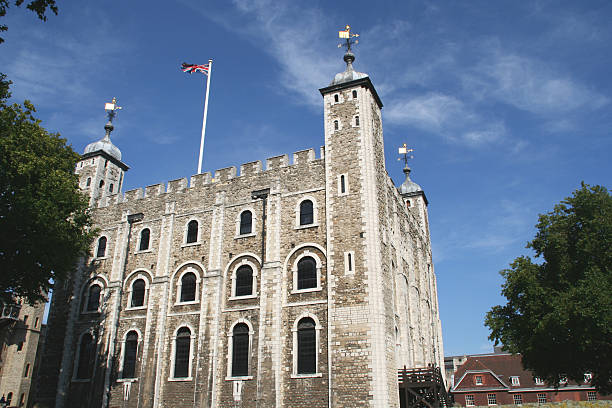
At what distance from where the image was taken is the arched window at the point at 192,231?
28370 millimetres

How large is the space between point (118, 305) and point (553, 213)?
2590cm

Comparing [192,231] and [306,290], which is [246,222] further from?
[306,290]

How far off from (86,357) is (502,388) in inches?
1490

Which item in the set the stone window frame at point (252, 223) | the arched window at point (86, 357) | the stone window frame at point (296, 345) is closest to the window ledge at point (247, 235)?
the stone window frame at point (252, 223)

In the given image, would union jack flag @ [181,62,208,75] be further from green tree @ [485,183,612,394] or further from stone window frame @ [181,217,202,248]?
green tree @ [485,183,612,394]

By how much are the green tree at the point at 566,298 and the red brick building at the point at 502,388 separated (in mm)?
21228

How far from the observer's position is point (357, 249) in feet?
76.4

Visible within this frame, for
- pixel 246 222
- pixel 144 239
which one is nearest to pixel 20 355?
pixel 144 239

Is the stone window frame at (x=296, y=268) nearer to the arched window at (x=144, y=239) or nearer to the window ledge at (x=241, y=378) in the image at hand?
the window ledge at (x=241, y=378)

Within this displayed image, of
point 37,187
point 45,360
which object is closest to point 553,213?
point 37,187

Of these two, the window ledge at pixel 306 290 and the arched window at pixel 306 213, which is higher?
the arched window at pixel 306 213

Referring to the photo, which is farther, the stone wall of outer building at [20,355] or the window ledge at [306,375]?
the stone wall of outer building at [20,355]

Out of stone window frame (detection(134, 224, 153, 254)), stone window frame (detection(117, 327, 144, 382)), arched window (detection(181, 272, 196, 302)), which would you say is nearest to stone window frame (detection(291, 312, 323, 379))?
arched window (detection(181, 272, 196, 302))

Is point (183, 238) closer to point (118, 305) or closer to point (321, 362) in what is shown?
point (118, 305)
